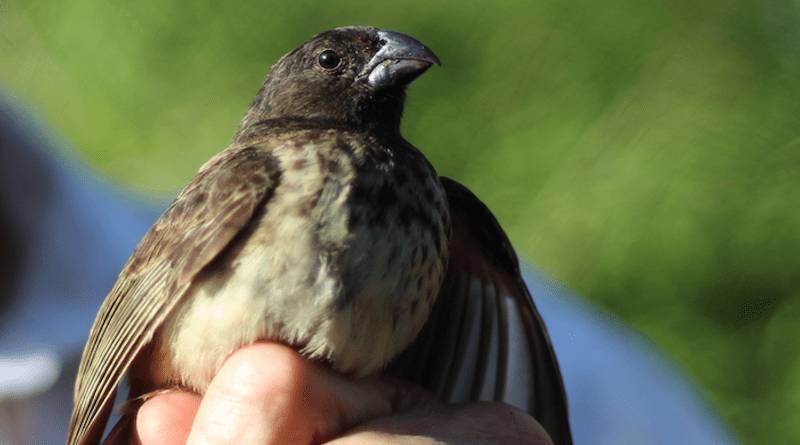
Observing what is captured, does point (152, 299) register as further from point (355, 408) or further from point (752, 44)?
point (752, 44)

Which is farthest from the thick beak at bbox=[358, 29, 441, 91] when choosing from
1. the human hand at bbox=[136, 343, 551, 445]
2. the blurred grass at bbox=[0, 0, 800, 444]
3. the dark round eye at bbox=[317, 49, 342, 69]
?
the human hand at bbox=[136, 343, 551, 445]

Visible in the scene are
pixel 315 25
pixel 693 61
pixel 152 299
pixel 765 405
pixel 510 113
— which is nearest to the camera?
pixel 152 299

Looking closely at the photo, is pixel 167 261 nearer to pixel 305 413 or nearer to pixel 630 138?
pixel 305 413

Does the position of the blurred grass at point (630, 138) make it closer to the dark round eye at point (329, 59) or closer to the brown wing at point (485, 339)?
the brown wing at point (485, 339)

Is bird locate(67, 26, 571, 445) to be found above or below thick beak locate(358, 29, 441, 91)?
below

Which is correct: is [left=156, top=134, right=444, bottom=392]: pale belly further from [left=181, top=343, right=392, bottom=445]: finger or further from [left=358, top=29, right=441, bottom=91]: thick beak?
[left=358, top=29, right=441, bottom=91]: thick beak

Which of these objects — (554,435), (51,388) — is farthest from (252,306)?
(51,388)
